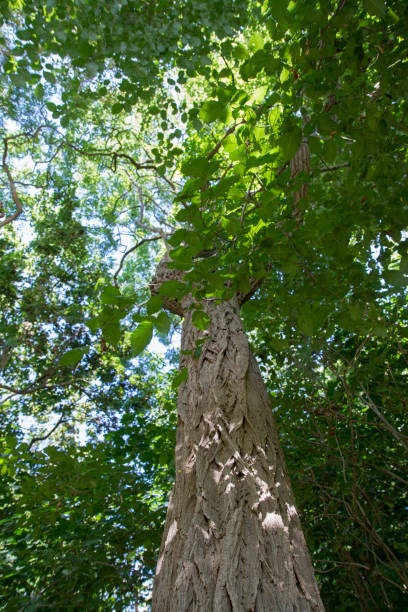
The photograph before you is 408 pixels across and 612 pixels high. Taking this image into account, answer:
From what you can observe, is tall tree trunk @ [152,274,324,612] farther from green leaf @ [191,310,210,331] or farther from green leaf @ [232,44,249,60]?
green leaf @ [232,44,249,60]

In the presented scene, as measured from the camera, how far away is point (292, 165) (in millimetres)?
2213

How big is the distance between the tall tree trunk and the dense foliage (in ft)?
1.44

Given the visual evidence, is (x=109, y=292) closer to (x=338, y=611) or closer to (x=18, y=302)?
(x=338, y=611)

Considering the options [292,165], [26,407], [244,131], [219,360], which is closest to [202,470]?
[219,360]

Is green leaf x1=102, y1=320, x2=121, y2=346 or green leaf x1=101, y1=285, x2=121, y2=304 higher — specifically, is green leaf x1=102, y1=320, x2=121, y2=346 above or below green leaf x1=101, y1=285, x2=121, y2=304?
below

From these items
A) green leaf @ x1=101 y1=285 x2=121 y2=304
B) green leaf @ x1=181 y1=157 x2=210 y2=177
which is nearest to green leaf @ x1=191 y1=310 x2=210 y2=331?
green leaf @ x1=101 y1=285 x2=121 y2=304

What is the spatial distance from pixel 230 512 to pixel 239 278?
36.5 inches

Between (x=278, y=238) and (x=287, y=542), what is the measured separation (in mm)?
1159

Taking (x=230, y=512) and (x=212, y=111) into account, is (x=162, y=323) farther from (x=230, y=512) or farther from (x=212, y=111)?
(x=230, y=512)

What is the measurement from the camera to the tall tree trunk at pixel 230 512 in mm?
1177

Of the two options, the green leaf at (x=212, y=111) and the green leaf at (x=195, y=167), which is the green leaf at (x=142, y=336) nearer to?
the green leaf at (x=195, y=167)

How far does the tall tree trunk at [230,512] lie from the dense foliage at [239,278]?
0.44m

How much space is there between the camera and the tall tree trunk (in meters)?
1.18

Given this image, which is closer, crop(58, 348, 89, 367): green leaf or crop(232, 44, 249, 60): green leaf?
crop(58, 348, 89, 367): green leaf
